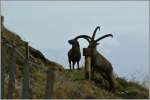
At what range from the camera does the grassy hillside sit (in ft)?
53.5

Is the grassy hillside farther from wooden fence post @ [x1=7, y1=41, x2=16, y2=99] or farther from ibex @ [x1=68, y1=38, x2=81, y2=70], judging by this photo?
wooden fence post @ [x1=7, y1=41, x2=16, y2=99]

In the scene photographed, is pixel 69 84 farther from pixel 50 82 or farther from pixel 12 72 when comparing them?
pixel 50 82

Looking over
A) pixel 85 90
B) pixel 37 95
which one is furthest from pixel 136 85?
pixel 37 95

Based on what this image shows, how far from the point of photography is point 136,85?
25.6 m

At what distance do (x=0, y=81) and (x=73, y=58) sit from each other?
13.5 meters

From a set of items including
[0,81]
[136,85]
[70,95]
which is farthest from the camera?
[136,85]

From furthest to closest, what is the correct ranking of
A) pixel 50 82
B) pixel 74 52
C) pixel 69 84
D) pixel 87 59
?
pixel 74 52 < pixel 87 59 < pixel 69 84 < pixel 50 82

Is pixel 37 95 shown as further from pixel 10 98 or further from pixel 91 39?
pixel 91 39

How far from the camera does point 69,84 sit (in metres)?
18.8

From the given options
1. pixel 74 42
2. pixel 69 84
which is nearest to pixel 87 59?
pixel 74 42

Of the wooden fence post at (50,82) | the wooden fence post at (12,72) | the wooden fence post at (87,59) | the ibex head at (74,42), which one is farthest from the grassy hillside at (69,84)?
the wooden fence post at (50,82)

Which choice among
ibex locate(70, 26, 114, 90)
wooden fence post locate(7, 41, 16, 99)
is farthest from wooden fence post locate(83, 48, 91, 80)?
wooden fence post locate(7, 41, 16, 99)

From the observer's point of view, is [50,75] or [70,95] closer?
[50,75]

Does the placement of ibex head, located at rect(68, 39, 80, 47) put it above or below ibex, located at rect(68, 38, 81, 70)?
above
